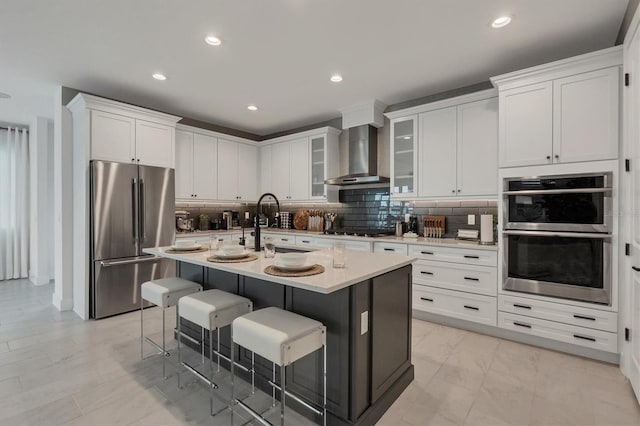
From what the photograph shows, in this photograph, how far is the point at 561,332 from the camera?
9.01ft

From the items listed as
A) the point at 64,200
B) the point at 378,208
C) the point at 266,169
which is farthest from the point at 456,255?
the point at 64,200

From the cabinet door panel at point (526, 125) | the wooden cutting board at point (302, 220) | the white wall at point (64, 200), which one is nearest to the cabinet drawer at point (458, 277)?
the cabinet door panel at point (526, 125)

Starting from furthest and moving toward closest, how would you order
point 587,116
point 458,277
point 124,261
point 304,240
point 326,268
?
point 304,240 → point 124,261 → point 458,277 → point 587,116 → point 326,268

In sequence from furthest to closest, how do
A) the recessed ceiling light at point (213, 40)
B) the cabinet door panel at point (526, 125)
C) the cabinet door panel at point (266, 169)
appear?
the cabinet door panel at point (266, 169)
the cabinet door panel at point (526, 125)
the recessed ceiling light at point (213, 40)

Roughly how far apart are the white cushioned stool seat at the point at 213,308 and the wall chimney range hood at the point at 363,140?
8.87 ft

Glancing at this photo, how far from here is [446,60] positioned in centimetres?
313

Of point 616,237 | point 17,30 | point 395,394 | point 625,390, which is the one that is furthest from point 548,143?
point 17,30

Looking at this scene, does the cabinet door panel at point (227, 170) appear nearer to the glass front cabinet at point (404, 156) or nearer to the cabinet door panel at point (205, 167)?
the cabinet door panel at point (205, 167)

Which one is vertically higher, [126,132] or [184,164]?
[126,132]

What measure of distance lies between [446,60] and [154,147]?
368 centimetres

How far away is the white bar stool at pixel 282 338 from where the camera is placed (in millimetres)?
1548

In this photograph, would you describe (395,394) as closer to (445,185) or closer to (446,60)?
(445,185)

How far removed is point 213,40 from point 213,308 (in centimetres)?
227

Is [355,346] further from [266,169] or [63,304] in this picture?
[266,169]
